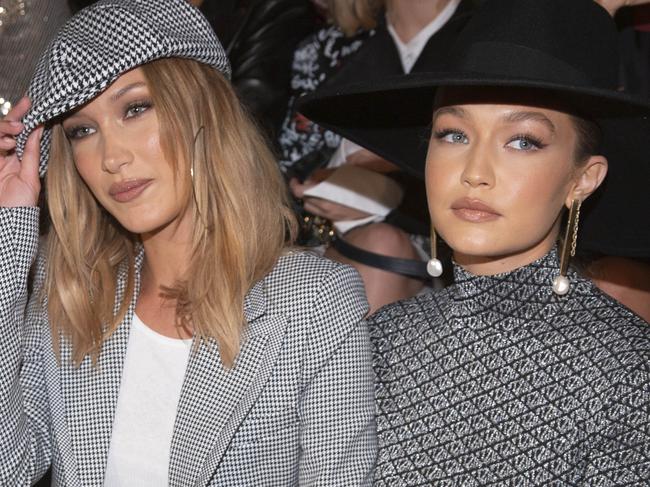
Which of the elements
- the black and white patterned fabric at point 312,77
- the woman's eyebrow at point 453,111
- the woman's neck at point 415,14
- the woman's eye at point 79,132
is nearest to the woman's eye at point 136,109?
the woman's eye at point 79,132

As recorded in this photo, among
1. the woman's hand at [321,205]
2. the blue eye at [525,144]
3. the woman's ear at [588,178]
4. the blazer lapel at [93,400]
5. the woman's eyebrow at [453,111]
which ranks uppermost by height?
the woman's eyebrow at [453,111]

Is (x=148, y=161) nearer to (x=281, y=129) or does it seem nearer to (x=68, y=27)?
(x=68, y=27)

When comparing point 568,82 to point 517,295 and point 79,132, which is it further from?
point 79,132

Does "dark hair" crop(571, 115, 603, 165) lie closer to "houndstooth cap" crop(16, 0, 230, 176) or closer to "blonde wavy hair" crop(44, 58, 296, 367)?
"blonde wavy hair" crop(44, 58, 296, 367)

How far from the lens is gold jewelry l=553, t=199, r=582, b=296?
6.66 feet

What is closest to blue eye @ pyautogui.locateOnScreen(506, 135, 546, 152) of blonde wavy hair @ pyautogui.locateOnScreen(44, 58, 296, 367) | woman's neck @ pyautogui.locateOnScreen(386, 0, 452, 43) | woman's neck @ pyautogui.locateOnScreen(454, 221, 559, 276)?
woman's neck @ pyautogui.locateOnScreen(454, 221, 559, 276)

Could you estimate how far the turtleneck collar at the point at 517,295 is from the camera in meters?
2.06

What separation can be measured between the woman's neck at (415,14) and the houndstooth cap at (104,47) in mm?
1332

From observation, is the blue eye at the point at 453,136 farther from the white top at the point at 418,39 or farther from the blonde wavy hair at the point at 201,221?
the white top at the point at 418,39

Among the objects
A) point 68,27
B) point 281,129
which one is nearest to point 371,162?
point 281,129

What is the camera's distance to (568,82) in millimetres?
1879

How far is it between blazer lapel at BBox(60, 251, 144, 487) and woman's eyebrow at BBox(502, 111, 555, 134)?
3.31ft

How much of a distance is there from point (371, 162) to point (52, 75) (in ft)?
4.23

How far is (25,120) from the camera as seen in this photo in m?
2.24
